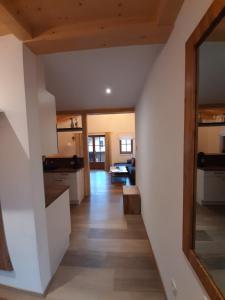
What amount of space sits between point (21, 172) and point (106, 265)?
1.57m

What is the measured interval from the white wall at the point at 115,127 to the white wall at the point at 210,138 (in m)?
8.43

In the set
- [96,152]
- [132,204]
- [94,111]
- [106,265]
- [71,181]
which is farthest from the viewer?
[96,152]

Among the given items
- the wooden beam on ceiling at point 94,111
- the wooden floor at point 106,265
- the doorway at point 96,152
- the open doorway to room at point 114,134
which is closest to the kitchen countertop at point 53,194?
the wooden floor at point 106,265

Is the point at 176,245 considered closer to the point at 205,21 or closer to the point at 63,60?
the point at 205,21

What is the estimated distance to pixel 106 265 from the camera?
2.06 m

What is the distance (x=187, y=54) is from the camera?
0.99 metres

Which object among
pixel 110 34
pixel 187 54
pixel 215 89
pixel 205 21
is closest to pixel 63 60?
pixel 110 34

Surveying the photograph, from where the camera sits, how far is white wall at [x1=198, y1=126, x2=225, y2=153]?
0.85 meters

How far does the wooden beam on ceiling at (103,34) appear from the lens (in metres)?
1.25

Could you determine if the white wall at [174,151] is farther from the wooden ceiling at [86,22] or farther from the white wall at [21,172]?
the white wall at [21,172]

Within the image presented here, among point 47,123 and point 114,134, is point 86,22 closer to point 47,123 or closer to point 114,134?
point 47,123

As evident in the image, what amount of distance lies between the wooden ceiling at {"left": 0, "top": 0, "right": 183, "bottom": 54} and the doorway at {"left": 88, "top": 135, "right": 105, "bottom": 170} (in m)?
8.26

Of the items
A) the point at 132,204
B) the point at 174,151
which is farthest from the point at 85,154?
the point at 174,151

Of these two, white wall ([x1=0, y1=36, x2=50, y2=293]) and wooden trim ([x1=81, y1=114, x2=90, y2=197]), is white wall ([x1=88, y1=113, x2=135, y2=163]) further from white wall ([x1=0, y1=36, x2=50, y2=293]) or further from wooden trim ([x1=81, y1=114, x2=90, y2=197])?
white wall ([x1=0, y1=36, x2=50, y2=293])
